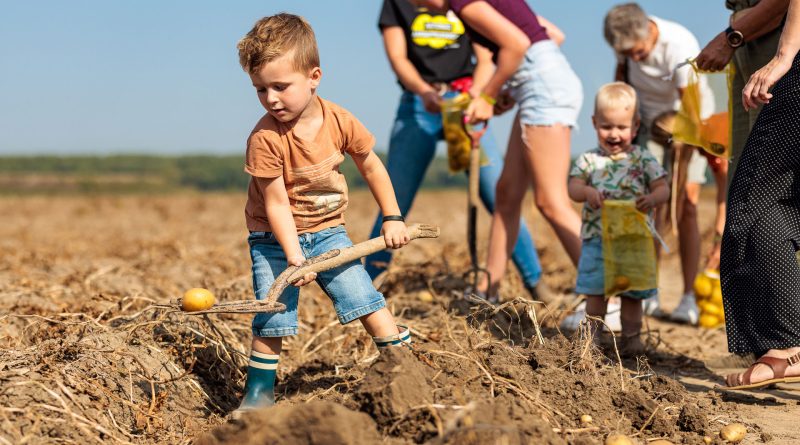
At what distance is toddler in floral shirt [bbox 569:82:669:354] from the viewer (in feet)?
15.4

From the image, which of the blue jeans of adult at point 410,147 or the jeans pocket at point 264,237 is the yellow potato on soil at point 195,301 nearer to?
the jeans pocket at point 264,237

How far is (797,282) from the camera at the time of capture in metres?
3.73

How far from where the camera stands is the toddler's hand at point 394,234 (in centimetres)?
353

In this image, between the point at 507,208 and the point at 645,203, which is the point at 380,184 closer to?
Result: the point at 645,203

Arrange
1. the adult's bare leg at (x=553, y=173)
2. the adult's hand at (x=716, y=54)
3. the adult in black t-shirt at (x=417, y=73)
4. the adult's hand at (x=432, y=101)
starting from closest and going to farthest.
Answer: the adult's hand at (x=716, y=54) → the adult's bare leg at (x=553, y=173) → the adult's hand at (x=432, y=101) → the adult in black t-shirt at (x=417, y=73)

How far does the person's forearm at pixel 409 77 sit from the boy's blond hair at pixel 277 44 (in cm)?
198

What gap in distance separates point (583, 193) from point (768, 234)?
113cm

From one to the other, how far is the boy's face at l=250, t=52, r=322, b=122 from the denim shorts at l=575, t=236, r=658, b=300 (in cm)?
197

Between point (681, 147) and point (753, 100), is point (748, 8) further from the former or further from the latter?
point (681, 147)

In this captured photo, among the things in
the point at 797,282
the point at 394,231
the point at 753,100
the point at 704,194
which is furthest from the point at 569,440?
the point at 704,194

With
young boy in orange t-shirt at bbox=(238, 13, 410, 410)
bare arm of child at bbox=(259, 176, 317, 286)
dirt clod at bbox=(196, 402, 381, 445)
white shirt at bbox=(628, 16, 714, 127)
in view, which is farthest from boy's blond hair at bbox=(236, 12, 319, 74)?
white shirt at bbox=(628, 16, 714, 127)

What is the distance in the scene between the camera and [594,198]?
4.64m

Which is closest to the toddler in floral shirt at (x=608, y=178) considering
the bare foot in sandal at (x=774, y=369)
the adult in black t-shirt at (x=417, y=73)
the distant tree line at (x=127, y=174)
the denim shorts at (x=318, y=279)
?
the bare foot in sandal at (x=774, y=369)

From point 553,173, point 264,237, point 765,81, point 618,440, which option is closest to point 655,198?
point 553,173
